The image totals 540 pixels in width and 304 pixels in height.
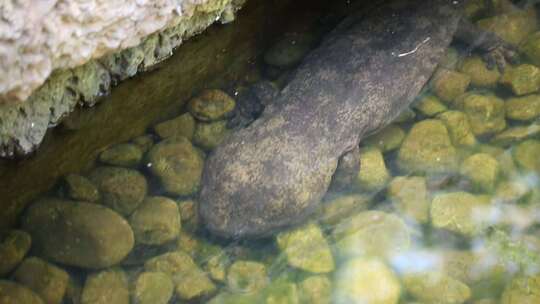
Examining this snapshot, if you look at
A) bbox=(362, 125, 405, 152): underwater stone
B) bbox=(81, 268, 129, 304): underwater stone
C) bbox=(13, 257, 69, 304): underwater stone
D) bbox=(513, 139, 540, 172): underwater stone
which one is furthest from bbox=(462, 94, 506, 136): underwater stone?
bbox=(13, 257, 69, 304): underwater stone

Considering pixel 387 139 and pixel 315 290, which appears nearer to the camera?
pixel 315 290

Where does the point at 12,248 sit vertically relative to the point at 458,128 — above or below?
above

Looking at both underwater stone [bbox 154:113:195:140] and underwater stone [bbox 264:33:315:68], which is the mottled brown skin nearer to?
underwater stone [bbox 264:33:315:68]

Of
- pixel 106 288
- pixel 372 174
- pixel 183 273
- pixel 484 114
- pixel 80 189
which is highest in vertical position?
pixel 80 189

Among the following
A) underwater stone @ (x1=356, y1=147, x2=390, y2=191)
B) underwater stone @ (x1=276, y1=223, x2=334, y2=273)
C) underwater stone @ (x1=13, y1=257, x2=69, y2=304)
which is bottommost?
underwater stone @ (x1=356, y1=147, x2=390, y2=191)

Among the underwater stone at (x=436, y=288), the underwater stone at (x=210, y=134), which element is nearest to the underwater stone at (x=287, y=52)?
the underwater stone at (x=210, y=134)

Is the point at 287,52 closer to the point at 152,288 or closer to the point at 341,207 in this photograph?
the point at 341,207

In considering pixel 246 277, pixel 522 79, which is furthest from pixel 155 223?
pixel 522 79
